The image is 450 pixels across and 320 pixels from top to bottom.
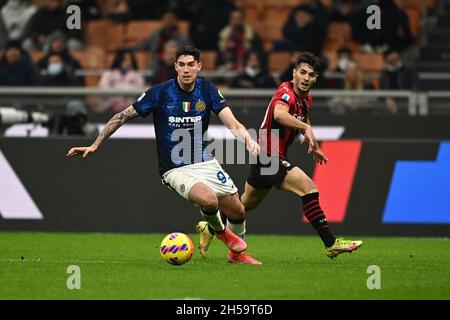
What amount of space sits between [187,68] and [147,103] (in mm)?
577

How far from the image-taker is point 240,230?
12781 millimetres

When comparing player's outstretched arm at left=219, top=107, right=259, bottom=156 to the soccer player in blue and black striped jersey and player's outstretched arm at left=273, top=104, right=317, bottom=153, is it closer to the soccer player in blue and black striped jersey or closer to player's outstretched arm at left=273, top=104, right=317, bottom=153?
the soccer player in blue and black striped jersey

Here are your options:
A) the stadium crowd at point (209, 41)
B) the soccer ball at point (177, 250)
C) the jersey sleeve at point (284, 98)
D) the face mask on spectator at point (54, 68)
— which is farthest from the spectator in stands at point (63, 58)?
the soccer ball at point (177, 250)

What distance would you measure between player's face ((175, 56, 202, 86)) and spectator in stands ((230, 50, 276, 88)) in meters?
7.76

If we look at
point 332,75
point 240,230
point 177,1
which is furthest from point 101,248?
point 177,1

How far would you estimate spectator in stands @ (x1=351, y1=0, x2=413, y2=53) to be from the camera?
69.4ft

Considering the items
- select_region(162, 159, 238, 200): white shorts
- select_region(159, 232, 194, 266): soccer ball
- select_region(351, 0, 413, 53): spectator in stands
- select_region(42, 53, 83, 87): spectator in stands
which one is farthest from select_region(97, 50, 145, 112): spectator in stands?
select_region(159, 232, 194, 266): soccer ball

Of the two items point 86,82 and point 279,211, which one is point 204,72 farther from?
point 279,211

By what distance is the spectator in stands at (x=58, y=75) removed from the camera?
20.0 metres

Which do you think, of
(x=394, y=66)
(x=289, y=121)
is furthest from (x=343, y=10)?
(x=289, y=121)

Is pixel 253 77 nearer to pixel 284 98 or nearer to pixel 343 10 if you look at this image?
pixel 343 10

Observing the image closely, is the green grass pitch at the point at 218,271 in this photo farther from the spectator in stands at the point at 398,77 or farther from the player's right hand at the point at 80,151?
the spectator in stands at the point at 398,77

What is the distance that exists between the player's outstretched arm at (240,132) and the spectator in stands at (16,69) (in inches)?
351

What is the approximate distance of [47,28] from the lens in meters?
23.4
